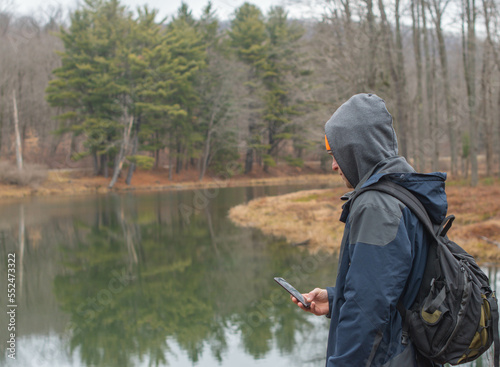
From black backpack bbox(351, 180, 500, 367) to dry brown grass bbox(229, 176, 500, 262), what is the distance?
6092 mm

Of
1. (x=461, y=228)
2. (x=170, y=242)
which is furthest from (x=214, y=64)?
(x=461, y=228)

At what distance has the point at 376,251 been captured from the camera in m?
1.46

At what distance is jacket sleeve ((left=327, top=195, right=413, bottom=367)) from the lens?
1451mm

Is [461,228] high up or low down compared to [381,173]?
down

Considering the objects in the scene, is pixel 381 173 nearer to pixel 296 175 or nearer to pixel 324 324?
pixel 324 324

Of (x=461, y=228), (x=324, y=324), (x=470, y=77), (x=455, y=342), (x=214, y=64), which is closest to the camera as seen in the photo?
(x=455, y=342)

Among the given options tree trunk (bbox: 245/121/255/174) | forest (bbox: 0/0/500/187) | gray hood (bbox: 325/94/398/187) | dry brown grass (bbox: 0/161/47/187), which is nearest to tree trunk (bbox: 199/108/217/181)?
forest (bbox: 0/0/500/187)

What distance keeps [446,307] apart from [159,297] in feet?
17.3

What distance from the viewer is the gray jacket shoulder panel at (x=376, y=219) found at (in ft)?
4.81

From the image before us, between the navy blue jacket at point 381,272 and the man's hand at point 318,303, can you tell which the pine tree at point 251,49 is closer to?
the man's hand at point 318,303

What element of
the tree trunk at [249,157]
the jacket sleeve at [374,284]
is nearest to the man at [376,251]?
the jacket sleeve at [374,284]

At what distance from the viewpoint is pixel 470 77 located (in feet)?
46.6

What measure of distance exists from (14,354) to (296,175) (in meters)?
30.3

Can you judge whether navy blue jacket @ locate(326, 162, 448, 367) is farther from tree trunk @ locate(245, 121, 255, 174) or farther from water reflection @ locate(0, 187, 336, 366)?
tree trunk @ locate(245, 121, 255, 174)
